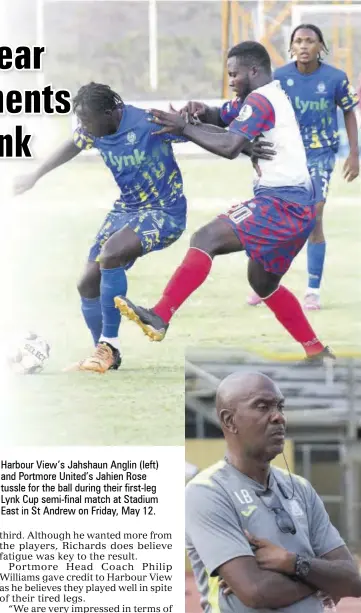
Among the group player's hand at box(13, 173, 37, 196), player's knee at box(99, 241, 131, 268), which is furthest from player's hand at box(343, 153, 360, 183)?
player's hand at box(13, 173, 37, 196)

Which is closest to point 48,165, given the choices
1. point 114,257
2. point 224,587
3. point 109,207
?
point 109,207

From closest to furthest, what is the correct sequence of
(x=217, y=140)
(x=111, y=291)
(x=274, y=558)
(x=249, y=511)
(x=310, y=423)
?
(x=274, y=558) < (x=249, y=511) < (x=217, y=140) < (x=111, y=291) < (x=310, y=423)

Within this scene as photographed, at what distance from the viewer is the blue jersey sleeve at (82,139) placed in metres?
5.17

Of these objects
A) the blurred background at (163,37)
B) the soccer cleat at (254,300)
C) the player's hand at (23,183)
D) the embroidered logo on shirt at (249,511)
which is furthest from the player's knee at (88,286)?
the embroidered logo on shirt at (249,511)

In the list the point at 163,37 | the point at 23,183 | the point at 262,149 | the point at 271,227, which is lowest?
the point at 271,227

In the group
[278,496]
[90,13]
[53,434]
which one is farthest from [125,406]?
[90,13]

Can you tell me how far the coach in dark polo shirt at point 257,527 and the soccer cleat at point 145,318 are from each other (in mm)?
1026

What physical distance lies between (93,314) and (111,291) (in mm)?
144

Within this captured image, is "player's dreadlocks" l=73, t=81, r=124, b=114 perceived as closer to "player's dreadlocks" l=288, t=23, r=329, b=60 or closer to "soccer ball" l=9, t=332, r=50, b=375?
"player's dreadlocks" l=288, t=23, r=329, b=60

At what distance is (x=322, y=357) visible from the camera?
525 cm

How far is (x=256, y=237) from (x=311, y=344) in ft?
1.74

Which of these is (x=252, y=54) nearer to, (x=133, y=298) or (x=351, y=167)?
(x=351, y=167)

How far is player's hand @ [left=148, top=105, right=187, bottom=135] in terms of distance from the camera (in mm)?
5020

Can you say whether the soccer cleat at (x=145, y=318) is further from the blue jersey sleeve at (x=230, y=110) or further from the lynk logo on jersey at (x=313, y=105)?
the lynk logo on jersey at (x=313, y=105)
